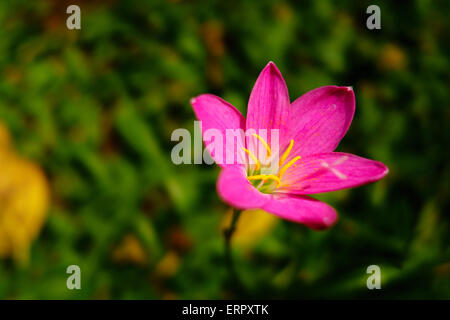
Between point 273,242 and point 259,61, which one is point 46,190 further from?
point 259,61

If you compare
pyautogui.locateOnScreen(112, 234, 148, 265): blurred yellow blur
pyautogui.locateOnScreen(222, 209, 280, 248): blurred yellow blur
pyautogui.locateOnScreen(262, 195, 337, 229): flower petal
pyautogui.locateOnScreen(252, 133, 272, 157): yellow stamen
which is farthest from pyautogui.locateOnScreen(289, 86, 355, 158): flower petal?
pyautogui.locateOnScreen(112, 234, 148, 265): blurred yellow blur

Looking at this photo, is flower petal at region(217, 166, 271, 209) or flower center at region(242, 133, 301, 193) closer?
flower petal at region(217, 166, 271, 209)

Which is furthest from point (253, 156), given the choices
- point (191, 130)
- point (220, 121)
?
point (191, 130)

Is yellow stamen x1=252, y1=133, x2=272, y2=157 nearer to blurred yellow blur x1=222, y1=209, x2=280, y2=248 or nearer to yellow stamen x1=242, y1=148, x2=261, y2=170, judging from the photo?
yellow stamen x1=242, y1=148, x2=261, y2=170

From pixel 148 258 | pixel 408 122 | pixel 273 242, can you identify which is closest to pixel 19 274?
pixel 148 258

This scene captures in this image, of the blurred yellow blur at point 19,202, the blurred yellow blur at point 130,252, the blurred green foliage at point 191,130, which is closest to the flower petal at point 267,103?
the blurred green foliage at point 191,130

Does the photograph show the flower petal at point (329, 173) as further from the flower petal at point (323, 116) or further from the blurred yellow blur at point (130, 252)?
the blurred yellow blur at point (130, 252)

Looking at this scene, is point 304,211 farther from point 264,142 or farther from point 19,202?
point 19,202
